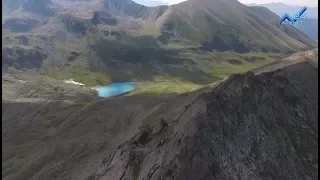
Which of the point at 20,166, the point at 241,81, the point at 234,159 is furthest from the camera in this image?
the point at 20,166

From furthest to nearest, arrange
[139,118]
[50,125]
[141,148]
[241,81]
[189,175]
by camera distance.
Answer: [50,125], [139,118], [241,81], [141,148], [189,175]

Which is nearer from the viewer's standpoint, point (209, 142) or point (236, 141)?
point (209, 142)

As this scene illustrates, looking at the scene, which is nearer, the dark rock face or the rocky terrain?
the dark rock face

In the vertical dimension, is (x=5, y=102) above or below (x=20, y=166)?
below

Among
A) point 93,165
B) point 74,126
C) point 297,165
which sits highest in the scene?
point 297,165

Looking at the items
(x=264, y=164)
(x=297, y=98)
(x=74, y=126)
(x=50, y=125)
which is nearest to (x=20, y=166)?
(x=74, y=126)

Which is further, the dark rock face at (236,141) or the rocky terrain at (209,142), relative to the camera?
the rocky terrain at (209,142)

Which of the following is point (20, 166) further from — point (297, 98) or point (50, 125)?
point (297, 98)

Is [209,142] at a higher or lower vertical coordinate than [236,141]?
higher
